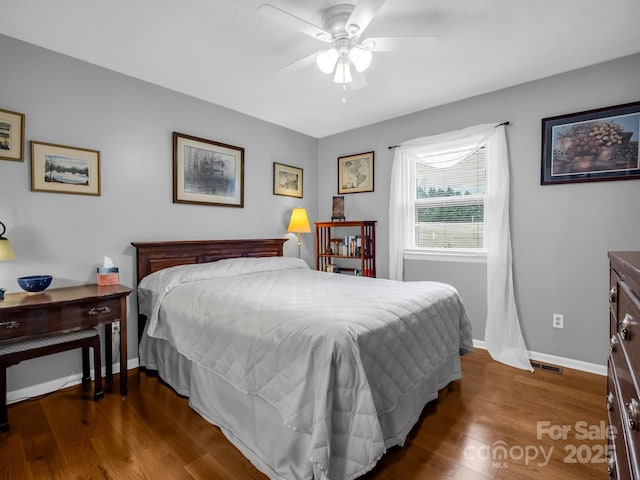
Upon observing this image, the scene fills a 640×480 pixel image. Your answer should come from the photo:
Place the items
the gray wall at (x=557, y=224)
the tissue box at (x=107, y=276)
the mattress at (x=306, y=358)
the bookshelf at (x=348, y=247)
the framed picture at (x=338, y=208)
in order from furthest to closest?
the framed picture at (x=338, y=208)
the bookshelf at (x=348, y=247)
the gray wall at (x=557, y=224)
the tissue box at (x=107, y=276)
the mattress at (x=306, y=358)

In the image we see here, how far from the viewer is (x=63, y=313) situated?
196cm

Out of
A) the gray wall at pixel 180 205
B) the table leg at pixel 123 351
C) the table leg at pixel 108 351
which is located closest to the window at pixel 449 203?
the gray wall at pixel 180 205

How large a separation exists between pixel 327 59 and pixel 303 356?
177 cm

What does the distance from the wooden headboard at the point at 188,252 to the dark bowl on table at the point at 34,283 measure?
2.20 ft

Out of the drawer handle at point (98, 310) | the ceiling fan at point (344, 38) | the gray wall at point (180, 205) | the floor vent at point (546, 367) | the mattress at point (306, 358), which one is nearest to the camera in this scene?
the mattress at point (306, 358)

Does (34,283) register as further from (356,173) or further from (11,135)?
(356,173)

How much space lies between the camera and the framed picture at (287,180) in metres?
3.93

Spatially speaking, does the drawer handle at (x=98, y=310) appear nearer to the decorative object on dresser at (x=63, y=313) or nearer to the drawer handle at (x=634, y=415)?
the decorative object on dresser at (x=63, y=313)

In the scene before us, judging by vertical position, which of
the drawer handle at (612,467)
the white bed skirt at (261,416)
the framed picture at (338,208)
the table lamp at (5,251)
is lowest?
the white bed skirt at (261,416)

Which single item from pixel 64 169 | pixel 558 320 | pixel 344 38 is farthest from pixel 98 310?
pixel 558 320

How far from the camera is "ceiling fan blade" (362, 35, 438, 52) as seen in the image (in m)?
1.82

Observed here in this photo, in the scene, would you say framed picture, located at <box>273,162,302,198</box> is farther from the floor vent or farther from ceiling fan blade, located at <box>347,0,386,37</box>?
the floor vent

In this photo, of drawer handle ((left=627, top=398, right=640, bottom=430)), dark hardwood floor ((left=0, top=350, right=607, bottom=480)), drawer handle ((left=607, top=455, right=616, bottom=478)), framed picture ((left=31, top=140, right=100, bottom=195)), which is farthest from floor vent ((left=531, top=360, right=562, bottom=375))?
framed picture ((left=31, top=140, right=100, bottom=195))

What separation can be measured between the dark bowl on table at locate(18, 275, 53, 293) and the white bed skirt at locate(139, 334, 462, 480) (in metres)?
0.87
